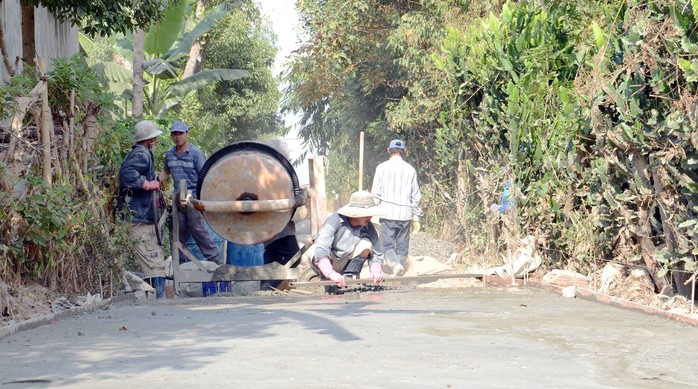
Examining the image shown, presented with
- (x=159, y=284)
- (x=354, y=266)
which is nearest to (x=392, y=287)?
(x=354, y=266)

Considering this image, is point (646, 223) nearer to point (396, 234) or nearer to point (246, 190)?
point (246, 190)

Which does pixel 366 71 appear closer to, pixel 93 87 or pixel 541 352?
pixel 93 87

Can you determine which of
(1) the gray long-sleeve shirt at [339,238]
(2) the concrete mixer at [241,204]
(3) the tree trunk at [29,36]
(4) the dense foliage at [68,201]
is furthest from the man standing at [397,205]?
(3) the tree trunk at [29,36]

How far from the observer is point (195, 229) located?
15.2 m

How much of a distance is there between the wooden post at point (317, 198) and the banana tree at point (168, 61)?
47.4ft

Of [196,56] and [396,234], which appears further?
[196,56]

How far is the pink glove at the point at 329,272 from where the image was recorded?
44.7 feet

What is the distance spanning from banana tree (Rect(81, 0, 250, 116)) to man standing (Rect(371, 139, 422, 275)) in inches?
500

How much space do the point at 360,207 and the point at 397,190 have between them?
12.0 feet

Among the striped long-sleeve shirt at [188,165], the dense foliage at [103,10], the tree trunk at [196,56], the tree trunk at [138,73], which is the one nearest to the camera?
the striped long-sleeve shirt at [188,165]

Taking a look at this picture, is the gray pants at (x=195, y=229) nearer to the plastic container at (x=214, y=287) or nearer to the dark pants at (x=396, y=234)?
the plastic container at (x=214, y=287)

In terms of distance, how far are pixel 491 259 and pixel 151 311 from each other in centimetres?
627

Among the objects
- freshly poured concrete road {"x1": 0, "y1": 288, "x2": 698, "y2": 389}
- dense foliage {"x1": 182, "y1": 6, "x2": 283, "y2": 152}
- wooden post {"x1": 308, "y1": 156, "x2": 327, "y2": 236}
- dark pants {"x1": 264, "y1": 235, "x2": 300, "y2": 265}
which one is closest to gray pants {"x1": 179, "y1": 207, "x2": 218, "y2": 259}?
dark pants {"x1": 264, "y1": 235, "x2": 300, "y2": 265}

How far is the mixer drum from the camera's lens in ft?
47.6
